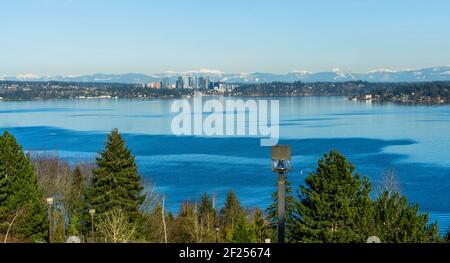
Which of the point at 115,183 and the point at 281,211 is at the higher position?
the point at 281,211

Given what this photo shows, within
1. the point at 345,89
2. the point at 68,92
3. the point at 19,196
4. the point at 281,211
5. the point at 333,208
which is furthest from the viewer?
the point at 345,89

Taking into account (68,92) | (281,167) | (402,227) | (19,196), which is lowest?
(68,92)

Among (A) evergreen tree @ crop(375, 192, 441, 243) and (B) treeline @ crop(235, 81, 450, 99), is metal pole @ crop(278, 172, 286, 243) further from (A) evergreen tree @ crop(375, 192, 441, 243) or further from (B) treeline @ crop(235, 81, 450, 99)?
(B) treeline @ crop(235, 81, 450, 99)

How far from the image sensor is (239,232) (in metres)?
8.48

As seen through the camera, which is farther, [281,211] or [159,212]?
[159,212]

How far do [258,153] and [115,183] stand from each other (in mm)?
22088

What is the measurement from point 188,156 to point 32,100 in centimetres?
8488

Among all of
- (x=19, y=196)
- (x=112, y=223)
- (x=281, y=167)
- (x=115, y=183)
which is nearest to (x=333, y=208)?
(x=112, y=223)

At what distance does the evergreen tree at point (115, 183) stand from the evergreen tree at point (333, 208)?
3070 mm

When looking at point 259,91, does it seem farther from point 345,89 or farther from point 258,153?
point 258,153

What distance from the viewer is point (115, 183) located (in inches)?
377

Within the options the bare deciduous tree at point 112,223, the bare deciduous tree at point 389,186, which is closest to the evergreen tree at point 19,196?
the bare deciduous tree at point 112,223
